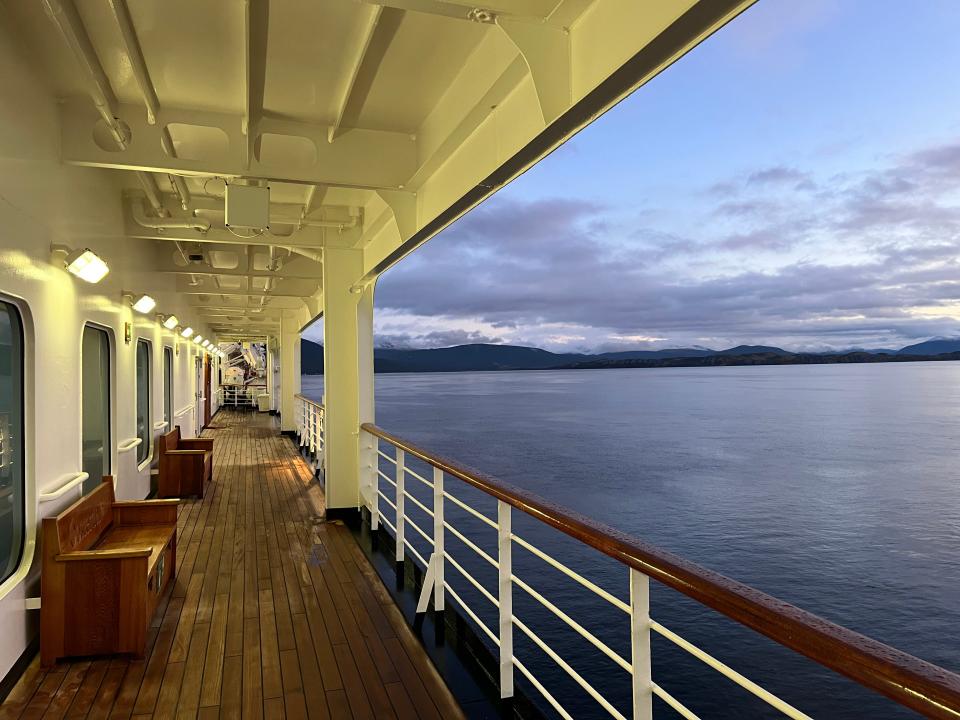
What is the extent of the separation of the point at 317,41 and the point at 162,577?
Result: 2232 mm

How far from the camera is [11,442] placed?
2.10m

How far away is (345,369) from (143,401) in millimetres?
1635

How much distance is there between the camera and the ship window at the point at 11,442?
6.64 ft

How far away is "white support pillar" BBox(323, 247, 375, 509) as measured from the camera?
13.9ft

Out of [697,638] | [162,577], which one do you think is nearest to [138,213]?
[162,577]

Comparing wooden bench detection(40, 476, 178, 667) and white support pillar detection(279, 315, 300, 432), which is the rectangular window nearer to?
white support pillar detection(279, 315, 300, 432)

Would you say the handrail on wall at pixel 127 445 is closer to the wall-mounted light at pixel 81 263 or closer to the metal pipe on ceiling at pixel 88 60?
the wall-mounted light at pixel 81 263

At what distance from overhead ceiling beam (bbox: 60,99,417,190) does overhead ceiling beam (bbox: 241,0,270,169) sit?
50mm

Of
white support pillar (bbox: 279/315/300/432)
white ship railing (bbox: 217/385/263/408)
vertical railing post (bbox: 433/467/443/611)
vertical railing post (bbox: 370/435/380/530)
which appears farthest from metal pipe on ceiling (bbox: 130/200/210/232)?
white ship railing (bbox: 217/385/263/408)

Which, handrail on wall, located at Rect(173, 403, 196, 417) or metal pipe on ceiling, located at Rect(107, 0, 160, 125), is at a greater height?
metal pipe on ceiling, located at Rect(107, 0, 160, 125)

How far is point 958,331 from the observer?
42312 mm

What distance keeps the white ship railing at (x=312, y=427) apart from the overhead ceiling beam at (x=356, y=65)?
12.9 ft

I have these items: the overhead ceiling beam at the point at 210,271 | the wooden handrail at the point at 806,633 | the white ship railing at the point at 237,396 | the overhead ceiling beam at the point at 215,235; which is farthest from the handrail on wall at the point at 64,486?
the white ship railing at the point at 237,396

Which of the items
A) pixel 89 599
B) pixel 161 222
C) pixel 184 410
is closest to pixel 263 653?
pixel 89 599
